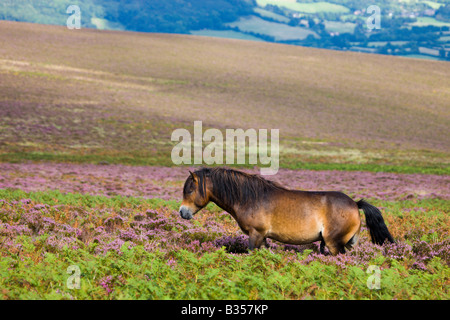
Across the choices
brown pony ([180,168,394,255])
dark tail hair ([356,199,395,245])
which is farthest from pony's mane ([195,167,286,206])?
dark tail hair ([356,199,395,245])

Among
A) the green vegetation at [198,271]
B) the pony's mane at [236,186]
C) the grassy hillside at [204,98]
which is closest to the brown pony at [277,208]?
the pony's mane at [236,186]

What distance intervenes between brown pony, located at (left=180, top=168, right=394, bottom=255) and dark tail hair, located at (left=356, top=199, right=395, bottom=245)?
23mm

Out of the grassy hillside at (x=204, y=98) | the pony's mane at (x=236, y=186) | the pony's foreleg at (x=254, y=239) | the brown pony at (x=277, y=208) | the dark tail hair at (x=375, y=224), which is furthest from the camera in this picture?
the grassy hillside at (x=204, y=98)

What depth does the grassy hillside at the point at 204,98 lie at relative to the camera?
45.2 meters

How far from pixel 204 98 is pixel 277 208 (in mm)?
64910

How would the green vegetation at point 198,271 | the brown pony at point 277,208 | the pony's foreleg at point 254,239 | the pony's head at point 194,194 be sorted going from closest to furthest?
the green vegetation at point 198,271 < the brown pony at point 277,208 < the pony's foreleg at point 254,239 < the pony's head at point 194,194

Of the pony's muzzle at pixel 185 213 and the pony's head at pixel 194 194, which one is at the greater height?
the pony's head at pixel 194 194

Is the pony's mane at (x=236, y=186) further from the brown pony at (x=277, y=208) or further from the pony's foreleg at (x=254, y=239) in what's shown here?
the pony's foreleg at (x=254, y=239)

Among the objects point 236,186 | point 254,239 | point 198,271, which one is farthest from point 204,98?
point 198,271

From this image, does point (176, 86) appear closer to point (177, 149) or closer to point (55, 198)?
point (177, 149)

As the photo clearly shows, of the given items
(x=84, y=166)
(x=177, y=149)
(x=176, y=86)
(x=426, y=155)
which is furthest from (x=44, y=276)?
(x=176, y=86)

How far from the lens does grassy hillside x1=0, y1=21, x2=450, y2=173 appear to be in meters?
45.2

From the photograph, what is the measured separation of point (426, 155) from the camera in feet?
164

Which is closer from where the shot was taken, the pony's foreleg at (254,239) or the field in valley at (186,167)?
the field in valley at (186,167)
